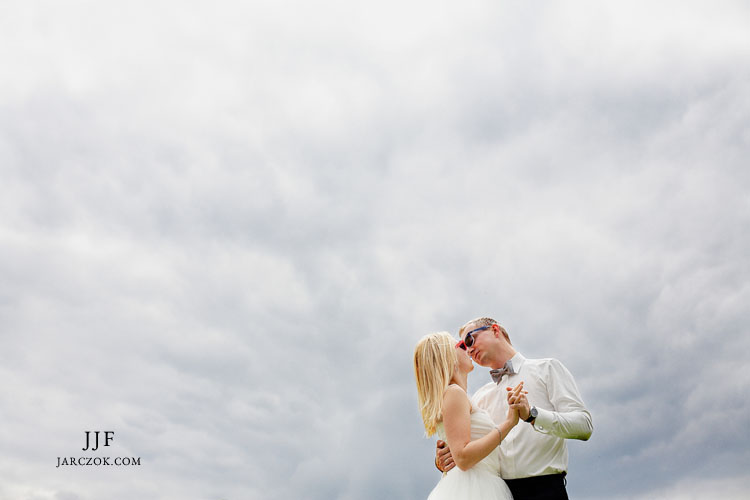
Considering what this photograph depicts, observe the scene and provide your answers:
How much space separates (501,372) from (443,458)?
1.49 metres

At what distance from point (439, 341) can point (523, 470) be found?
6.74ft

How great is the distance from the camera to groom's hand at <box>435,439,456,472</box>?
9.05m

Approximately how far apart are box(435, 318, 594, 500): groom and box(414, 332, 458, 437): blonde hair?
68 cm

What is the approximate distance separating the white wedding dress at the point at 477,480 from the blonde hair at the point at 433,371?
282 millimetres

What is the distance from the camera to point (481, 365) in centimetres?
980

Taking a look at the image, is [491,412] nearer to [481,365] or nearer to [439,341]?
[481,365]

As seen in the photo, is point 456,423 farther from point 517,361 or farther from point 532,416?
point 517,361

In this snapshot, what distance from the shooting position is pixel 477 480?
346 inches

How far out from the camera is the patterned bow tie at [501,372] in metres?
9.51

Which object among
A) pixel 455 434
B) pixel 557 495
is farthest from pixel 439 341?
pixel 557 495

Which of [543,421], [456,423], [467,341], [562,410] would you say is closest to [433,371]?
[456,423]

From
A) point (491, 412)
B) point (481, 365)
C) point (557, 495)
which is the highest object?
point (481, 365)

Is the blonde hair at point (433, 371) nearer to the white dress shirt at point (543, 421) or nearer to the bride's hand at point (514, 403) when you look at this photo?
the bride's hand at point (514, 403)

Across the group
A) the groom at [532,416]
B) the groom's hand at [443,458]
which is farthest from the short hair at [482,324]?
the groom's hand at [443,458]
